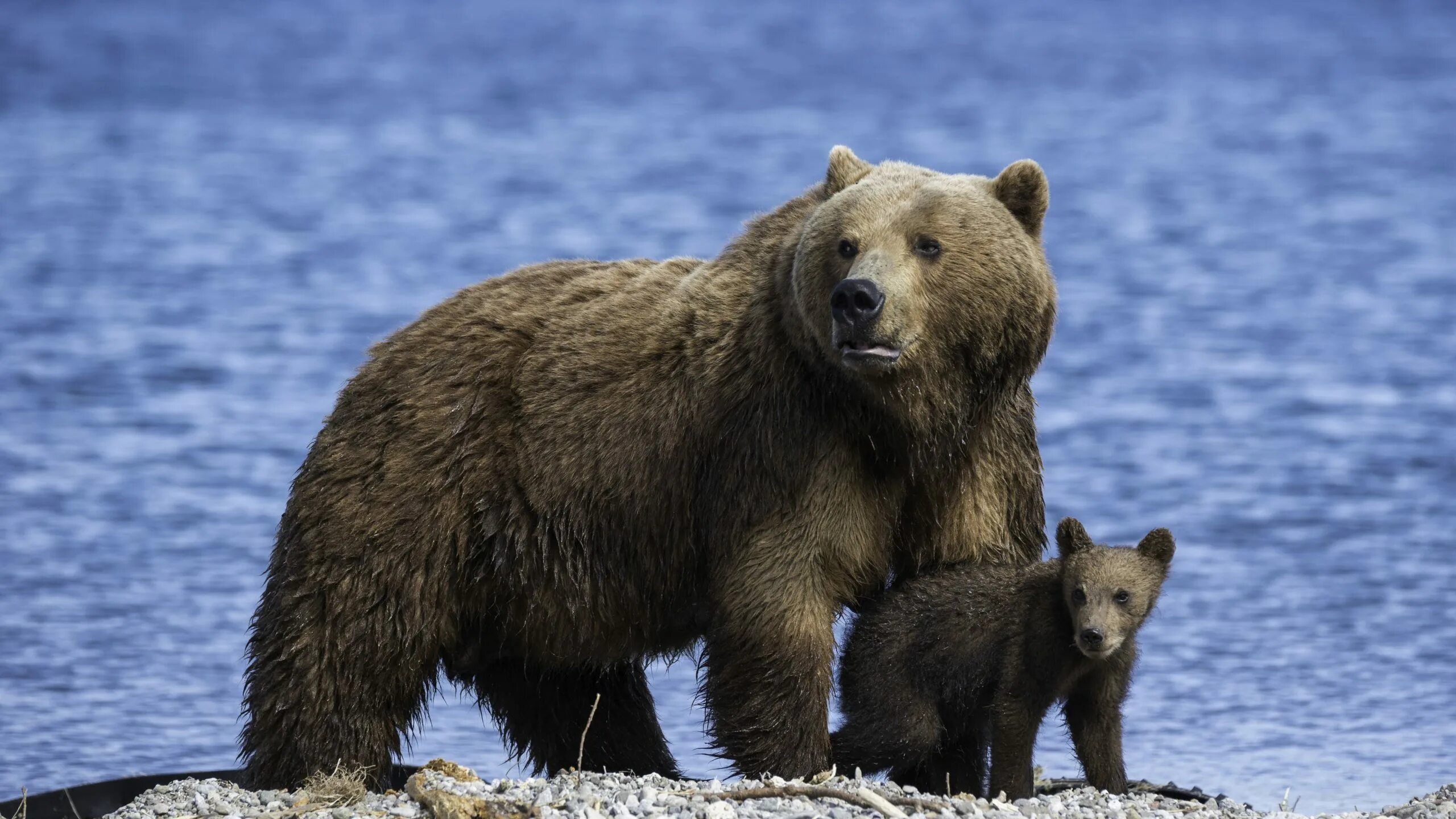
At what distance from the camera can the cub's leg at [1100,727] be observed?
7.93m

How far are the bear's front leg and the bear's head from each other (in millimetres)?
838

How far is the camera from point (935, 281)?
747 centimetres

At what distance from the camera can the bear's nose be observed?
7.17m

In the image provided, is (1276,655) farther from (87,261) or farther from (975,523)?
(87,261)

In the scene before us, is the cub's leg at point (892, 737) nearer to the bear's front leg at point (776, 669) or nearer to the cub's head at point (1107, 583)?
the bear's front leg at point (776, 669)

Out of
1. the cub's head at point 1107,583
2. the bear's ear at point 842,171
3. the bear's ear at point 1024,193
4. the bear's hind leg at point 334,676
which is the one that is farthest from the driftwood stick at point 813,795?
the bear's ear at point 842,171

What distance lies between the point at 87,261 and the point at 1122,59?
3064 cm

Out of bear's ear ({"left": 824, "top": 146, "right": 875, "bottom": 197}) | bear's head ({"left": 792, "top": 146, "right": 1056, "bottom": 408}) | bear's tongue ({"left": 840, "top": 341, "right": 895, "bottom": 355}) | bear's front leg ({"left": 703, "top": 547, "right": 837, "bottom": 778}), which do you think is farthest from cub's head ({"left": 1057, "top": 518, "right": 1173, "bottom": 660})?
bear's ear ({"left": 824, "top": 146, "right": 875, "bottom": 197})

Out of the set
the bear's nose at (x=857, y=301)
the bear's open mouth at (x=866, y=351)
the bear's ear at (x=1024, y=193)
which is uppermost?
the bear's ear at (x=1024, y=193)

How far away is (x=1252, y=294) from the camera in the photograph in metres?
24.0

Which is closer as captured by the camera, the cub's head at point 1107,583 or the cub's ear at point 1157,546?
the cub's head at point 1107,583

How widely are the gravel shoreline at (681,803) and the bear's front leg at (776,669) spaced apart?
0.17 metres

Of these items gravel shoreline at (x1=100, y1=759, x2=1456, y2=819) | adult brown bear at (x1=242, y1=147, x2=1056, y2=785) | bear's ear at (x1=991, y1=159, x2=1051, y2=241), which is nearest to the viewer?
gravel shoreline at (x1=100, y1=759, x2=1456, y2=819)

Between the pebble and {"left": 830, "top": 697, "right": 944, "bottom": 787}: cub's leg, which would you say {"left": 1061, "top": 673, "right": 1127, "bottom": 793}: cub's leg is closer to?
the pebble
